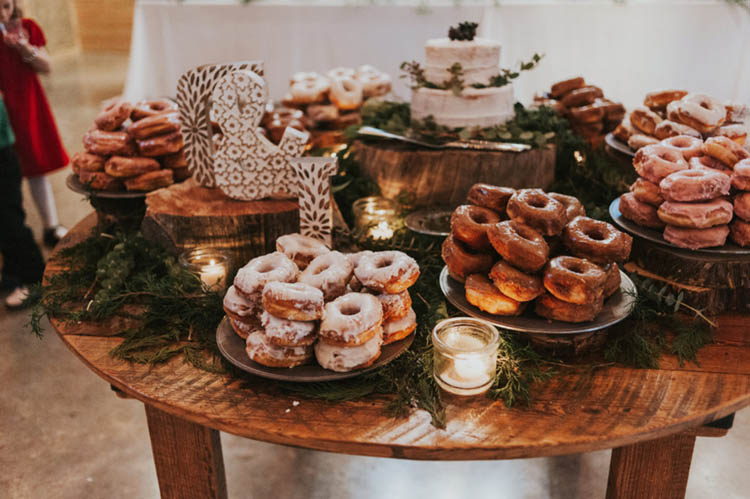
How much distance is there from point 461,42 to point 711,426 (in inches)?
63.4

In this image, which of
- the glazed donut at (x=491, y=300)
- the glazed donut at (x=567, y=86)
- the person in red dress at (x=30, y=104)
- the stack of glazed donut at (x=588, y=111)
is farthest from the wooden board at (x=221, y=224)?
the person in red dress at (x=30, y=104)

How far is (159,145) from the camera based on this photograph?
2.27 m

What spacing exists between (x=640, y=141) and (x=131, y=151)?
183cm

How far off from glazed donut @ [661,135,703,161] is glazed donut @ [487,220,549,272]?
628mm

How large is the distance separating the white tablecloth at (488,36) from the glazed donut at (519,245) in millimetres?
3521

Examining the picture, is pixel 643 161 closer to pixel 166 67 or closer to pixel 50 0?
pixel 166 67

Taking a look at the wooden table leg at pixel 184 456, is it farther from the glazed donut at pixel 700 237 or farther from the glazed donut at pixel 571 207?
the glazed donut at pixel 700 237

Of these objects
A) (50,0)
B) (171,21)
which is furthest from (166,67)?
(50,0)

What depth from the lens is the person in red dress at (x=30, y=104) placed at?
3520 mm

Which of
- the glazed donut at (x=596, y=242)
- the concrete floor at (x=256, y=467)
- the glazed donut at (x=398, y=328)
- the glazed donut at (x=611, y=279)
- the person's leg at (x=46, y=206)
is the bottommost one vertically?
the concrete floor at (x=256, y=467)

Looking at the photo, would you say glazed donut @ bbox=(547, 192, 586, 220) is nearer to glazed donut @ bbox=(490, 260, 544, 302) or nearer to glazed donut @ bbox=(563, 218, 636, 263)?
glazed donut @ bbox=(563, 218, 636, 263)

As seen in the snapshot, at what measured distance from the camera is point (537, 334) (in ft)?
4.80

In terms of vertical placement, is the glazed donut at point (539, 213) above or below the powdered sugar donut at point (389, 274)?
above

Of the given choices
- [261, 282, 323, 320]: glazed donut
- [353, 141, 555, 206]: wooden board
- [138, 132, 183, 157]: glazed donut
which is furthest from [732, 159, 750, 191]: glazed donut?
[138, 132, 183, 157]: glazed donut
